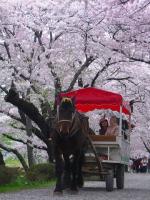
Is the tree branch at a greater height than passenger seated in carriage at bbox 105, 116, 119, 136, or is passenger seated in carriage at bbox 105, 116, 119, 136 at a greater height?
the tree branch

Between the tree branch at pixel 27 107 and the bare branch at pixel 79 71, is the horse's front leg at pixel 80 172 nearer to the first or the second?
the tree branch at pixel 27 107

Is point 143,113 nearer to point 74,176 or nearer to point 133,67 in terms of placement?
point 133,67

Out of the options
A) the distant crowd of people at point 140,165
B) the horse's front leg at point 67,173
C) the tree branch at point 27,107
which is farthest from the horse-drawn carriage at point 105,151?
the distant crowd of people at point 140,165

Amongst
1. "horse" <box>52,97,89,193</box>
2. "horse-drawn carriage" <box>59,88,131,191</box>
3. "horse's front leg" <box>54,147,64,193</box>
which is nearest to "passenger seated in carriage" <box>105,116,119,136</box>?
"horse-drawn carriage" <box>59,88,131,191</box>

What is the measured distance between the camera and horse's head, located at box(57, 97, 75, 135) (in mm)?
10789

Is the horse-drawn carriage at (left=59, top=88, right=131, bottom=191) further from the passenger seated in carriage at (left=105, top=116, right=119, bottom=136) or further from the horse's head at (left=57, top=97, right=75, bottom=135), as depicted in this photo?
the horse's head at (left=57, top=97, right=75, bottom=135)

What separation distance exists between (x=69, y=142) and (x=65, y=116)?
0.74 m

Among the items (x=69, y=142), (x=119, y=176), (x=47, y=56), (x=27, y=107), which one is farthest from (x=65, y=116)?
(x=47, y=56)

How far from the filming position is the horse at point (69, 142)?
1092 cm

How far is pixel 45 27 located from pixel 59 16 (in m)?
1.81

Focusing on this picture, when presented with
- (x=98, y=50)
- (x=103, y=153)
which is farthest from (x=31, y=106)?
(x=103, y=153)

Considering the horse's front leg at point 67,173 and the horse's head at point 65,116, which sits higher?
the horse's head at point 65,116

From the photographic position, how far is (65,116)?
10.9m

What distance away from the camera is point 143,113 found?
111 feet
